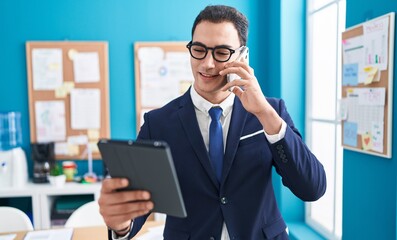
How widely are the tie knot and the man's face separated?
6 centimetres

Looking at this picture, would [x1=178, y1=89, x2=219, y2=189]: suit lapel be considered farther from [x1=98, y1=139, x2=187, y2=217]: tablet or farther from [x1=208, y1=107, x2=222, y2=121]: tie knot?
[x1=98, y1=139, x2=187, y2=217]: tablet

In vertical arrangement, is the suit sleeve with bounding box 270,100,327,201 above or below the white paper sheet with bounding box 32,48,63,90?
below

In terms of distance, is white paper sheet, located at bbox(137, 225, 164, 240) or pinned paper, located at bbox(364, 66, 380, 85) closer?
pinned paper, located at bbox(364, 66, 380, 85)

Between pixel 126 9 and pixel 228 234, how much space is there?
8.28 feet

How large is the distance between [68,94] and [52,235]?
1.49 metres

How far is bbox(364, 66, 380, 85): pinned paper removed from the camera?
159cm

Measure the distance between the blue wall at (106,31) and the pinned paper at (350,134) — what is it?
1.51 meters

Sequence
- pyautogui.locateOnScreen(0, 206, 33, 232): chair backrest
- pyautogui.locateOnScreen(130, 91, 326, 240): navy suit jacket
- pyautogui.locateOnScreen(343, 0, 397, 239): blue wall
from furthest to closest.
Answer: pyautogui.locateOnScreen(0, 206, 33, 232): chair backrest
pyautogui.locateOnScreen(343, 0, 397, 239): blue wall
pyautogui.locateOnScreen(130, 91, 326, 240): navy suit jacket

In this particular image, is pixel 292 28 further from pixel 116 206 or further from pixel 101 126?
pixel 116 206

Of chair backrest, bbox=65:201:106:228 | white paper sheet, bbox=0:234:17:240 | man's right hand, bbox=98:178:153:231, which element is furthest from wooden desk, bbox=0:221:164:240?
man's right hand, bbox=98:178:153:231

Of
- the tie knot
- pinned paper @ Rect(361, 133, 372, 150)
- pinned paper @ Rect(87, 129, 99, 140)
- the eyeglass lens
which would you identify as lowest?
pinned paper @ Rect(87, 129, 99, 140)

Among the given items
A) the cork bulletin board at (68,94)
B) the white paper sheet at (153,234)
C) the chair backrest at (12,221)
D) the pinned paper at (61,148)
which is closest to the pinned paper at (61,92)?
the cork bulletin board at (68,94)

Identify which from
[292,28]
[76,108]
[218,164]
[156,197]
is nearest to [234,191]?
[218,164]

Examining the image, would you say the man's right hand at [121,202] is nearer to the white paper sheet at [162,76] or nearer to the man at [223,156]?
the man at [223,156]
